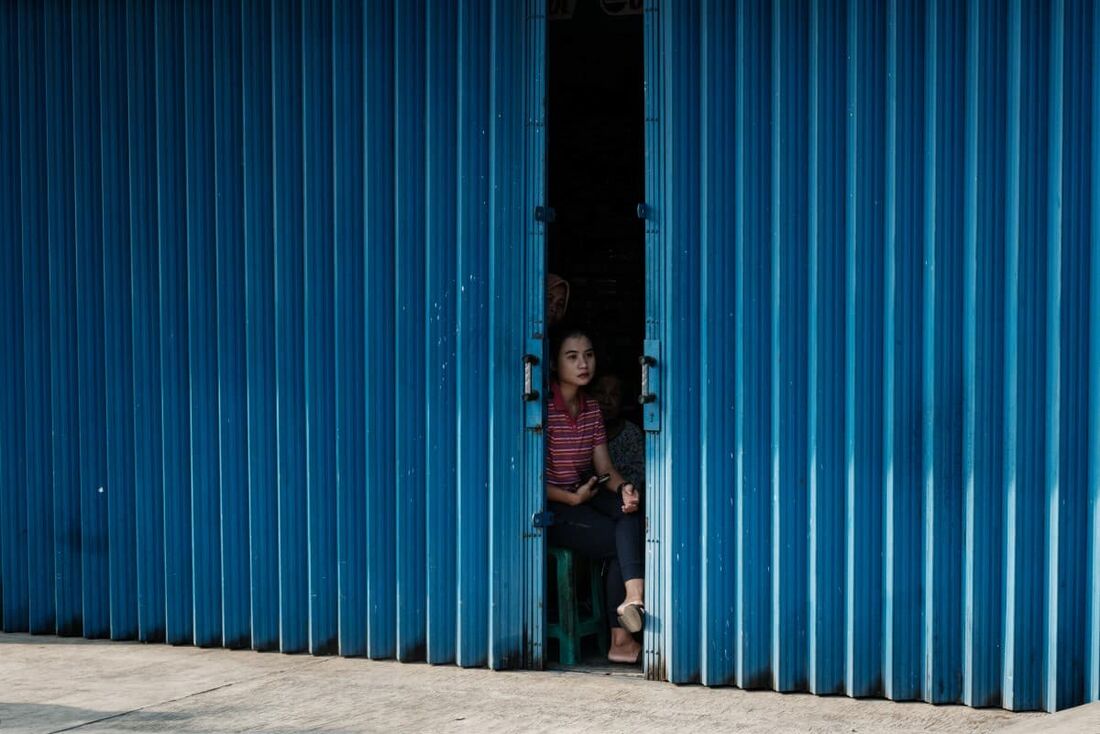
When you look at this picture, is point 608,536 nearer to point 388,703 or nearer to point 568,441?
point 568,441

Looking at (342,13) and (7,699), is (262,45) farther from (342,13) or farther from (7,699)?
(7,699)

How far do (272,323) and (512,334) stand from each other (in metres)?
1.13

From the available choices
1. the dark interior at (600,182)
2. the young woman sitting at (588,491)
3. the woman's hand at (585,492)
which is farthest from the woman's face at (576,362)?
the dark interior at (600,182)

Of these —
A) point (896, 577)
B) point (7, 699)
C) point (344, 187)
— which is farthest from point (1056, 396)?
point (7, 699)

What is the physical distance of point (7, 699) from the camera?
5754 mm

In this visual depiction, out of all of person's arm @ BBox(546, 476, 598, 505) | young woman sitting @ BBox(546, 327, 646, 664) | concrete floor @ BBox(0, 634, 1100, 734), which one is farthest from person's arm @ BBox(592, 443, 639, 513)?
concrete floor @ BBox(0, 634, 1100, 734)

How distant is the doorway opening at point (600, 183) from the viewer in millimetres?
9477

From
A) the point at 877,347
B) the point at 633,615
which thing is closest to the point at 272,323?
the point at 633,615

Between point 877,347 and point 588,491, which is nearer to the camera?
point 877,347

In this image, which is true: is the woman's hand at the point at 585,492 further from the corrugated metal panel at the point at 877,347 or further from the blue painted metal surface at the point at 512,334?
the corrugated metal panel at the point at 877,347

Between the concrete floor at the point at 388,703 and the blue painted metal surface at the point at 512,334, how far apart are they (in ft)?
0.56

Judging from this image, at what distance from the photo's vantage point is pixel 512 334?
20.1 feet

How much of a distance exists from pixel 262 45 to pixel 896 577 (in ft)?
11.5

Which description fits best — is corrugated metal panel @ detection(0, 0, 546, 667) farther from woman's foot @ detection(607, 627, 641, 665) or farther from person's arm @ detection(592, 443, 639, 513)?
person's arm @ detection(592, 443, 639, 513)
